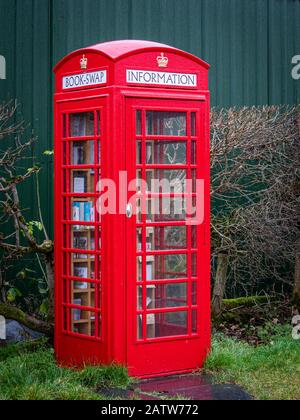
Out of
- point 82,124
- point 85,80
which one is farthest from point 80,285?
point 85,80

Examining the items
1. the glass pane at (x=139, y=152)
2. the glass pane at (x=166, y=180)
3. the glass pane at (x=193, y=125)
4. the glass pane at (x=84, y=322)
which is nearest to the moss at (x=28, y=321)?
the glass pane at (x=84, y=322)

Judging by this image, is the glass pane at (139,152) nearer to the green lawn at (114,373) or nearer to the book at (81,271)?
the book at (81,271)

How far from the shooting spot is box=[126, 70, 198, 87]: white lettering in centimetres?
692

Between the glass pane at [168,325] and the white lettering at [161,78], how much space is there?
1949mm

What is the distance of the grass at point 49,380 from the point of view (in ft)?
20.5

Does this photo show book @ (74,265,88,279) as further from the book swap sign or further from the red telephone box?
the book swap sign

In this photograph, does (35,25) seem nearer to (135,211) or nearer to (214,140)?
(214,140)

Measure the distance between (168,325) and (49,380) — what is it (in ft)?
3.78

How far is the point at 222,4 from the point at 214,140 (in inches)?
94.8

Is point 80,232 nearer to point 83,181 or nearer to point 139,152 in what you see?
point 83,181

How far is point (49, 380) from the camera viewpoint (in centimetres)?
662

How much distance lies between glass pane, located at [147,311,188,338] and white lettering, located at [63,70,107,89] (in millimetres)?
2010
